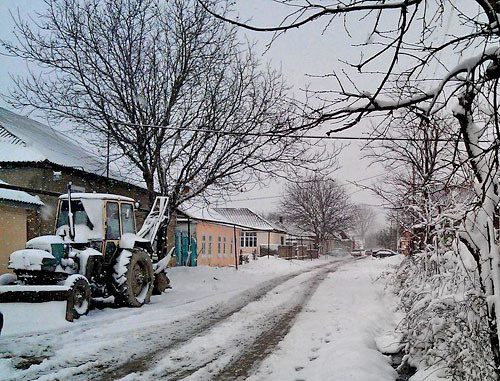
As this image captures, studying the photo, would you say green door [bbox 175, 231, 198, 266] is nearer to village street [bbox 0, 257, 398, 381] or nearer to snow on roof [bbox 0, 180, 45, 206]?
snow on roof [bbox 0, 180, 45, 206]

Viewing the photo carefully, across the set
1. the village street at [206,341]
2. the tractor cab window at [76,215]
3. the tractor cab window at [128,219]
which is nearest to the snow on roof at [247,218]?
the tractor cab window at [128,219]

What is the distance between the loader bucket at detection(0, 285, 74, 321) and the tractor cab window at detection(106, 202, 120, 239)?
323cm

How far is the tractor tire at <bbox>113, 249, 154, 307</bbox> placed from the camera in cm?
1256

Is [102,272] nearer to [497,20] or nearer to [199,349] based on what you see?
[199,349]

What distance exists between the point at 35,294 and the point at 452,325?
7.46 m

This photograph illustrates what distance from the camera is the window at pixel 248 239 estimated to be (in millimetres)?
52891

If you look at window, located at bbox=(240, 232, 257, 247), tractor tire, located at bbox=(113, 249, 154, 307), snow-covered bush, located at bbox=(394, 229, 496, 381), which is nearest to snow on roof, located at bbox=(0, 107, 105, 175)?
tractor tire, located at bbox=(113, 249, 154, 307)

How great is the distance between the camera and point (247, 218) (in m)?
59.8

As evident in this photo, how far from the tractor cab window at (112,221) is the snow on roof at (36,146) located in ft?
19.0

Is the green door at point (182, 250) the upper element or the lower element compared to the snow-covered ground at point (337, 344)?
upper

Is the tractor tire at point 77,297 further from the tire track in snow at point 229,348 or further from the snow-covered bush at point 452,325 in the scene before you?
the snow-covered bush at point 452,325

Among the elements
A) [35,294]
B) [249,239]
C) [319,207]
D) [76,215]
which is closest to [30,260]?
[35,294]

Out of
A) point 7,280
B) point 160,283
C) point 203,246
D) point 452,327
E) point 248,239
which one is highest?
point 248,239

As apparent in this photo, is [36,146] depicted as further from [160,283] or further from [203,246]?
[203,246]
